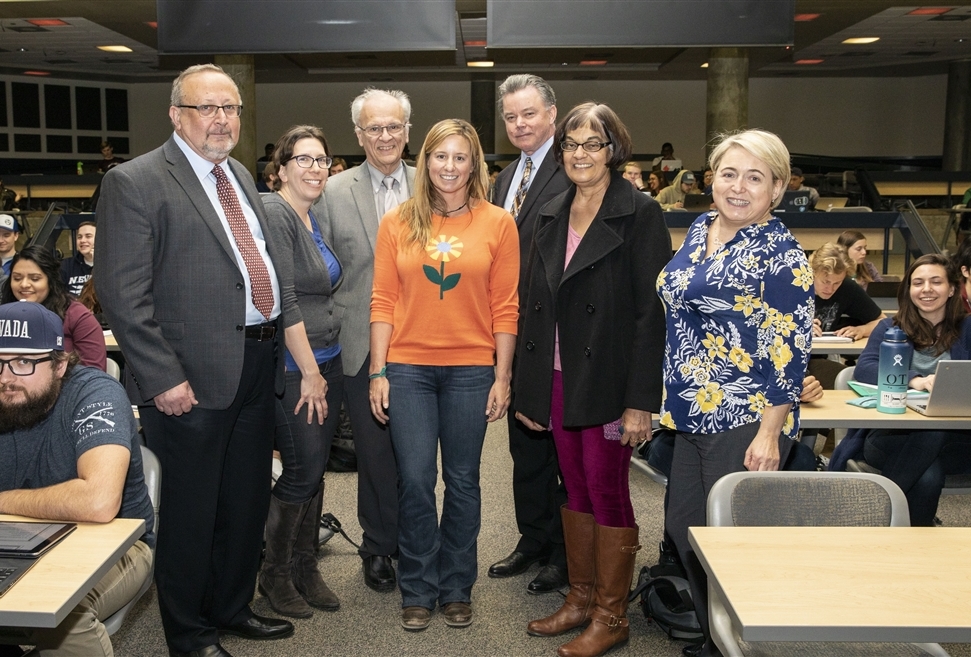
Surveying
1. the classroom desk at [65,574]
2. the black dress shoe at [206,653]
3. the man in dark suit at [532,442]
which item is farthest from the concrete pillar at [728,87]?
the classroom desk at [65,574]

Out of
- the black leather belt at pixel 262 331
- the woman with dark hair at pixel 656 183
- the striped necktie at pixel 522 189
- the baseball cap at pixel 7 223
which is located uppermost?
the woman with dark hair at pixel 656 183

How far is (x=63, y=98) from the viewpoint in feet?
69.6

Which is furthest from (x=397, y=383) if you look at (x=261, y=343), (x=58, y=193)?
(x=58, y=193)

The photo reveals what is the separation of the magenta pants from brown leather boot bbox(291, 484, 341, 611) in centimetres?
93

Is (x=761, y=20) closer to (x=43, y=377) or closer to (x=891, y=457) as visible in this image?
(x=891, y=457)

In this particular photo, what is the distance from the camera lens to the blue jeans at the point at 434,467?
9.50 feet

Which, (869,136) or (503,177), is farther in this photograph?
(869,136)

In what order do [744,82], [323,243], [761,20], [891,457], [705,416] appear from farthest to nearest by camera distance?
[744,82]
[761,20]
[891,457]
[323,243]
[705,416]

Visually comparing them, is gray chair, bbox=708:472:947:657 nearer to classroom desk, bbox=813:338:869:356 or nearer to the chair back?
the chair back

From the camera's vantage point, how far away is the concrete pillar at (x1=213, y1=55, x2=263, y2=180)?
38.3 feet

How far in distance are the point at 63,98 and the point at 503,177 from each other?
816 inches

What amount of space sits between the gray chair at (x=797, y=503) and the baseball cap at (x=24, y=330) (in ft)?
5.36

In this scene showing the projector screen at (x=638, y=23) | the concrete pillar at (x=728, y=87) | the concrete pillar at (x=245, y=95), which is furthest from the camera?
the concrete pillar at (x=728, y=87)

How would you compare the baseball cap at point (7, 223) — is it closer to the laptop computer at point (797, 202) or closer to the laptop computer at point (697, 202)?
the laptop computer at point (697, 202)
